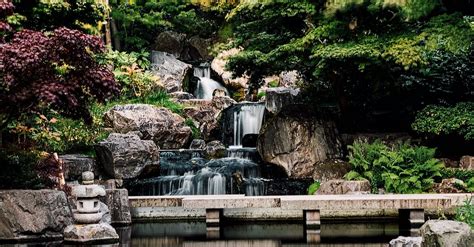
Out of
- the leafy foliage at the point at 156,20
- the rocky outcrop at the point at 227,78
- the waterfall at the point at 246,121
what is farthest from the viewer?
the leafy foliage at the point at 156,20

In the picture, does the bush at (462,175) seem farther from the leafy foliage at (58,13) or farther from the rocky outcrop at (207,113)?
the leafy foliage at (58,13)

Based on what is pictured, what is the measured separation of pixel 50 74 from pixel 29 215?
260 cm

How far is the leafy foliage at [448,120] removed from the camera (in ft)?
47.6

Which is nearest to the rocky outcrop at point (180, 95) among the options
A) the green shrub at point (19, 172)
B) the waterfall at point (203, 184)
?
the waterfall at point (203, 184)

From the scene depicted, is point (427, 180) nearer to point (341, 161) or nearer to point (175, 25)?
point (341, 161)

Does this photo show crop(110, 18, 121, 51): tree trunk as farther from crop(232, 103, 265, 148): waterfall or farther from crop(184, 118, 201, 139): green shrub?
crop(232, 103, 265, 148): waterfall

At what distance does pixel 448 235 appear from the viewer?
255 inches

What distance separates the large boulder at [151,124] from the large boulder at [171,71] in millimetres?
5308

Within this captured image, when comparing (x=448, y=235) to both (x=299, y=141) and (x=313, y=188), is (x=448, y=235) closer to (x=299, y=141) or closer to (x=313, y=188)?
(x=313, y=188)

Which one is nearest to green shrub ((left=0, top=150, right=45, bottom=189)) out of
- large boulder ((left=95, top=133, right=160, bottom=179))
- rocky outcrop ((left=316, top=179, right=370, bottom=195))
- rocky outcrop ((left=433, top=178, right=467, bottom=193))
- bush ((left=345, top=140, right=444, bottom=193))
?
large boulder ((left=95, top=133, right=160, bottom=179))

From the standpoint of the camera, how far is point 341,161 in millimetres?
15836

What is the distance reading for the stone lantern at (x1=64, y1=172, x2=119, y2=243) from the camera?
10.8m

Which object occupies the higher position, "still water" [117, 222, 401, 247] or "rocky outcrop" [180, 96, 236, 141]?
"rocky outcrop" [180, 96, 236, 141]

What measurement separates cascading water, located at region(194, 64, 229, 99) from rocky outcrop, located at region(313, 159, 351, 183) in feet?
32.3
